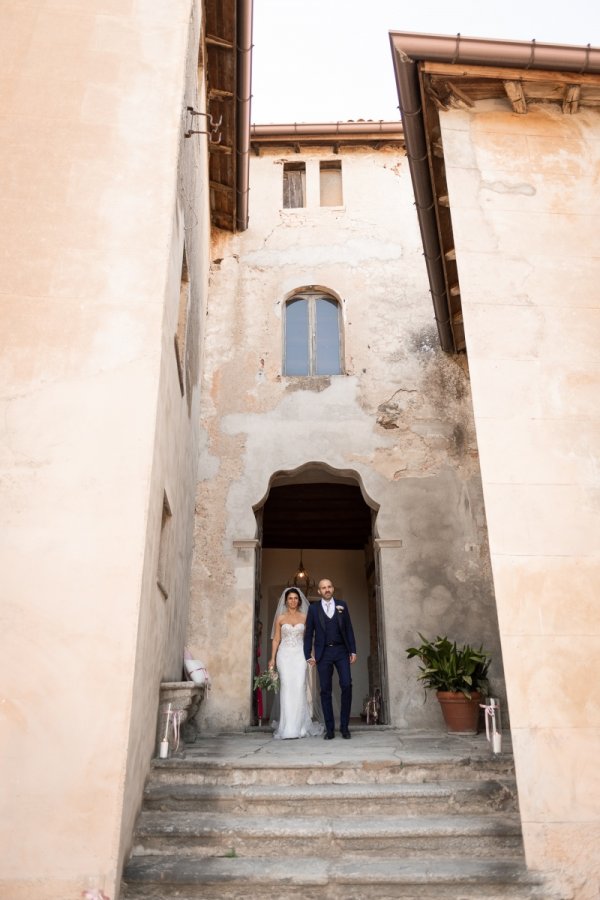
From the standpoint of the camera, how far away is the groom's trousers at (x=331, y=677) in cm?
743

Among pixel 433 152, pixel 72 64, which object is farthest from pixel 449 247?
pixel 72 64

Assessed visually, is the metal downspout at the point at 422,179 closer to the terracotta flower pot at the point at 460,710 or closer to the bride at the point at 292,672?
the bride at the point at 292,672

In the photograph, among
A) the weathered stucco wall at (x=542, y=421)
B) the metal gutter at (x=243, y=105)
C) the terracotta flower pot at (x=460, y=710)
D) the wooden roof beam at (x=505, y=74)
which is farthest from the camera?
the metal gutter at (x=243, y=105)

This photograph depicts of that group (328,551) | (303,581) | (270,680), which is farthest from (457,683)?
(328,551)

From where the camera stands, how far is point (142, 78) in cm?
626

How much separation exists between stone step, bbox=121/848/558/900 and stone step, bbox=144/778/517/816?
61cm

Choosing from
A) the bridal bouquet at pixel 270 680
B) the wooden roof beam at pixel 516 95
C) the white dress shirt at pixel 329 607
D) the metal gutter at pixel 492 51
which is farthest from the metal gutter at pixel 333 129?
the bridal bouquet at pixel 270 680

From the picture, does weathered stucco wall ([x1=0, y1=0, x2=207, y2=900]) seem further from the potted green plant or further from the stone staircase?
the potted green plant

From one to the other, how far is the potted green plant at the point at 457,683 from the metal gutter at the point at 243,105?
23.7 ft

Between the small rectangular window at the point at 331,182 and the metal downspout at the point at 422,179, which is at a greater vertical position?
the small rectangular window at the point at 331,182

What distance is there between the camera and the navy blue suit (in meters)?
7.46

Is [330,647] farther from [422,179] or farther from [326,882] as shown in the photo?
[422,179]

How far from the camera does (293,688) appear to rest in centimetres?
804

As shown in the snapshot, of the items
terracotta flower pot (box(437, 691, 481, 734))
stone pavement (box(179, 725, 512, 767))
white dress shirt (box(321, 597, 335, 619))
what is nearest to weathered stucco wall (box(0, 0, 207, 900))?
stone pavement (box(179, 725, 512, 767))
